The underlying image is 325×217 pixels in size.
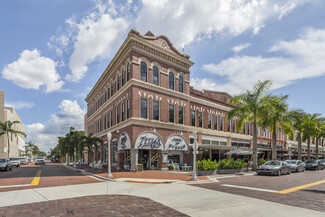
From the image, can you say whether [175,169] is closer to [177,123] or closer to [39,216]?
[177,123]

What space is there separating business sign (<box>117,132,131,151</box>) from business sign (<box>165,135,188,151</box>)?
14.9ft

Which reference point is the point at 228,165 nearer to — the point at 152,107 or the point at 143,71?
the point at 152,107

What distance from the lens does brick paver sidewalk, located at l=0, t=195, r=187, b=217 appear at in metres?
7.38

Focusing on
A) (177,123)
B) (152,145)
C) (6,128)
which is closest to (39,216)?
(152,145)

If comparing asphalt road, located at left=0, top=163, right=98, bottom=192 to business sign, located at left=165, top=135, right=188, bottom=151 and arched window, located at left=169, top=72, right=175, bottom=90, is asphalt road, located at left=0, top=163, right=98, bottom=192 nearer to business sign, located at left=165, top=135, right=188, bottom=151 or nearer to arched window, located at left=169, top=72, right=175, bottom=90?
business sign, located at left=165, top=135, right=188, bottom=151

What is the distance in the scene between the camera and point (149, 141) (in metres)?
24.4

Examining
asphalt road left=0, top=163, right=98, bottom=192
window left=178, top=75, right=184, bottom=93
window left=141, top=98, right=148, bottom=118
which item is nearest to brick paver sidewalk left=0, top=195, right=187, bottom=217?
asphalt road left=0, top=163, right=98, bottom=192

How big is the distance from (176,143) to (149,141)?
4.22 meters

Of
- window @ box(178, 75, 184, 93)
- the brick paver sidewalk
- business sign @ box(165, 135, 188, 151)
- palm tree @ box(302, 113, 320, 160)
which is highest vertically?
window @ box(178, 75, 184, 93)

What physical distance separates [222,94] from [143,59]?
1751cm

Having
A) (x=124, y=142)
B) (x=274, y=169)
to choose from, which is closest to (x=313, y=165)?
(x=274, y=169)

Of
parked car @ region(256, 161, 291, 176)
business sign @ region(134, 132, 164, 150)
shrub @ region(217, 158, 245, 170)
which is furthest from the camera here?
business sign @ region(134, 132, 164, 150)

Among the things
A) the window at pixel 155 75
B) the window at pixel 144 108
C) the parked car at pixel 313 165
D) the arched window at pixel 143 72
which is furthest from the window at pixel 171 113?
the parked car at pixel 313 165

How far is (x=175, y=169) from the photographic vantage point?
25.5 metres
